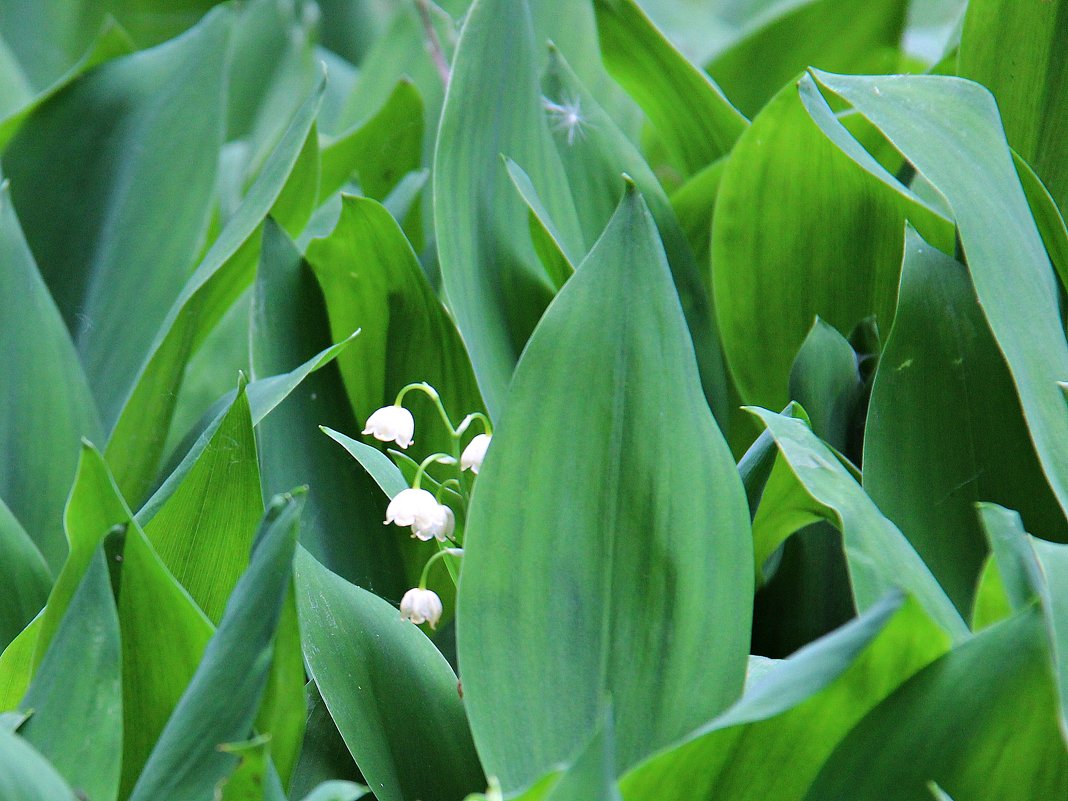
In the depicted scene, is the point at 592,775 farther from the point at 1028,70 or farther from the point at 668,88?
the point at 668,88

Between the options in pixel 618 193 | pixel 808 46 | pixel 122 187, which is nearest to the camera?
pixel 618 193

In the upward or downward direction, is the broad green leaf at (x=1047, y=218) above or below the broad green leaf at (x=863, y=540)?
above

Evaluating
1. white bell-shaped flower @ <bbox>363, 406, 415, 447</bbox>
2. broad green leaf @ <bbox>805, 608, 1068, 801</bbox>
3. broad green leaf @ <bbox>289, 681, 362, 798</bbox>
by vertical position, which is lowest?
broad green leaf @ <bbox>289, 681, 362, 798</bbox>

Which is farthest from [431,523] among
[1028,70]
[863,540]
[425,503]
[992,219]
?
[1028,70]

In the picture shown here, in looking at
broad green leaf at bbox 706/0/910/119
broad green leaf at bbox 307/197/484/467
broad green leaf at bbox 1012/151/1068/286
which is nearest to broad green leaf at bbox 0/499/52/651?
broad green leaf at bbox 307/197/484/467

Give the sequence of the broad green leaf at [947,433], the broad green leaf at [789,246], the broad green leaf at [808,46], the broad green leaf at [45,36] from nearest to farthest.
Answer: the broad green leaf at [947,433] < the broad green leaf at [789,246] < the broad green leaf at [808,46] < the broad green leaf at [45,36]

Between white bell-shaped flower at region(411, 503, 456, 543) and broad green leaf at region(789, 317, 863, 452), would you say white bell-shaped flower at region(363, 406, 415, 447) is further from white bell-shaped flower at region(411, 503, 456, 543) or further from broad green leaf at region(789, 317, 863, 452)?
broad green leaf at region(789, 317, 863, 452)

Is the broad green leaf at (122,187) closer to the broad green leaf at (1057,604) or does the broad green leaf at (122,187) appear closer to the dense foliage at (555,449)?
the dense foliage at (555,449)

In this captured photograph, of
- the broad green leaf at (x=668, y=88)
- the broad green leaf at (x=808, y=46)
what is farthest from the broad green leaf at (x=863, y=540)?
the broad green leaf at (x=808, y=46)
